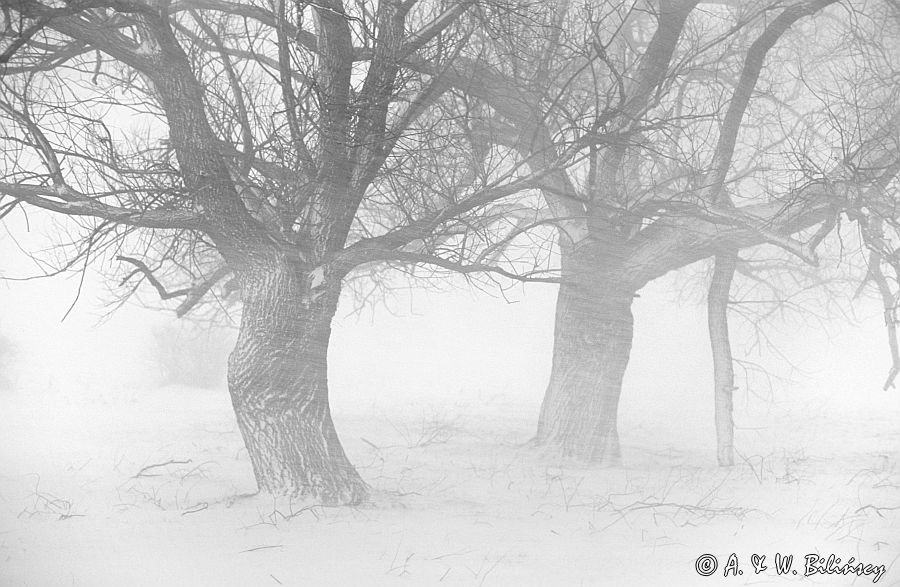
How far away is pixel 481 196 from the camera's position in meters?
1.71

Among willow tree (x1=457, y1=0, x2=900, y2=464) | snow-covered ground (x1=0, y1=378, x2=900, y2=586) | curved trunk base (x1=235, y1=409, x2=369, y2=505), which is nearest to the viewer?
snow-covered ground (x1=0, y1=378, x2=900, y2=586)

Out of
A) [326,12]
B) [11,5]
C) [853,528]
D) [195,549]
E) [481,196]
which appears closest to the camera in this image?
[11,5]

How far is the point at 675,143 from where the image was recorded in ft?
6.05

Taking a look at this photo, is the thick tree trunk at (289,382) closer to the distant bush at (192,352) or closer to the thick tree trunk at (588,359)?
the distant bush at (192,352)

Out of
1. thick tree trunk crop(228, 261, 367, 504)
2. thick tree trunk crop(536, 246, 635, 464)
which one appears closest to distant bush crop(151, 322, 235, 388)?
thick tree trunk crop(228, 261, 367, 504)

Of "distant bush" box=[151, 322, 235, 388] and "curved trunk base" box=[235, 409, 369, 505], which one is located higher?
"distant bush" box=[151, 322, 235, 388]

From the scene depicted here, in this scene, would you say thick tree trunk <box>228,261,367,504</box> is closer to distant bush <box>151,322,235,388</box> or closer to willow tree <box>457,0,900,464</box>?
distant bush <box>151,322,235,388</box>

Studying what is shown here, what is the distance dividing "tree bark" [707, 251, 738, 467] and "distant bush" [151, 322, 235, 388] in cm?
127

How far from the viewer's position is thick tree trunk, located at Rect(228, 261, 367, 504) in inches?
65.6

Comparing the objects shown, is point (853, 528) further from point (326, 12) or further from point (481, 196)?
point (326, 12)

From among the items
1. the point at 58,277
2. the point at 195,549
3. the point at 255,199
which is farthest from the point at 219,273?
the point at 195,549

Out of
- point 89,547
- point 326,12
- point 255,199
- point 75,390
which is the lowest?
point 89,547

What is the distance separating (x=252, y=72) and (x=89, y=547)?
1118 millimetres

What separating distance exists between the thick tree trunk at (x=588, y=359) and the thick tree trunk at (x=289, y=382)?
54cm
